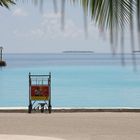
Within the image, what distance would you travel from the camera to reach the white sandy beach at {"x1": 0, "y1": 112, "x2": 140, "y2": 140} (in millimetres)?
9773

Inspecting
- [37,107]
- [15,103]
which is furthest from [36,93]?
[15,103]

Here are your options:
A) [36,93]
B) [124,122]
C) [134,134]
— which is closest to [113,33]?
[134,134]

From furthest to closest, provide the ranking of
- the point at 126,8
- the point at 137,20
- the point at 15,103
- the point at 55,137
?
the point at 15,103 < the point at 55,137 < the point at 126,8 < the point at 137,20

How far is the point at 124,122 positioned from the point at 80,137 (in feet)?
8.73

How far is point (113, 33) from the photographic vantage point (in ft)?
4.80

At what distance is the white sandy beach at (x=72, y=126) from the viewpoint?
9773 mm

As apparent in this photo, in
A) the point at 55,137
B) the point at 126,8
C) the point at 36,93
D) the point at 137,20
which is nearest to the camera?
the point at 137,20

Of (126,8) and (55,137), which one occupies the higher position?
(126,8)

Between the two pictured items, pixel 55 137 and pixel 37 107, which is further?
pixel 37 107

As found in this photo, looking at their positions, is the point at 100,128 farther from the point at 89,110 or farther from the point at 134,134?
the point at 89,110

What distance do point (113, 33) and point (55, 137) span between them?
826 centimetres

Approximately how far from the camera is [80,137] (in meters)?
9.72

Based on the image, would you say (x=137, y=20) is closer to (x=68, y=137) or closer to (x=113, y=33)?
(x=113, y=33)

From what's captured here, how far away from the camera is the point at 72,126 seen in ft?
37.5
